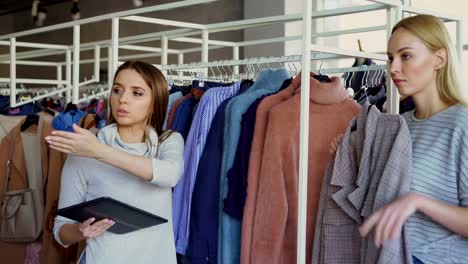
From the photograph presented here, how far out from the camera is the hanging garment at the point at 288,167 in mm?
2312

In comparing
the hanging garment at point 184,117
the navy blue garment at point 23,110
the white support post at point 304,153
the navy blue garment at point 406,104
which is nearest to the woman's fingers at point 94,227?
the white support post at point 304,153

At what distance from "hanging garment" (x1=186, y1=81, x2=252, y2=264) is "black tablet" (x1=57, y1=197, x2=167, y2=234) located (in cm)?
60

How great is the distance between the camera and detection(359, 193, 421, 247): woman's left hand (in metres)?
1.47

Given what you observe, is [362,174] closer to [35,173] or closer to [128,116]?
[128,116]

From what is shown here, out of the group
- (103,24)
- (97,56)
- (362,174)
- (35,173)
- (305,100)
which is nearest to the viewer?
(362,174)

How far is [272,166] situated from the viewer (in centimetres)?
232

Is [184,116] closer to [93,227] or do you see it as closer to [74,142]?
[93,227]

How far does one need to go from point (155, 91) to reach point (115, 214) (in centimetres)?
40

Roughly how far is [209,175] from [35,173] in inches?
52.6

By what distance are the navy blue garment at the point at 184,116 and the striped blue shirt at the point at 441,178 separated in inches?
45.7

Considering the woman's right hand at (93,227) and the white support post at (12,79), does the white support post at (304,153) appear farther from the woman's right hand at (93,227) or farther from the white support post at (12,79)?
the white support post at (12,79)

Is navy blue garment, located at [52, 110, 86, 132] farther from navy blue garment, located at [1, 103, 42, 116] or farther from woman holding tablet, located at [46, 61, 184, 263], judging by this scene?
woman holding tablet, located at [46, 61, 184, 263]

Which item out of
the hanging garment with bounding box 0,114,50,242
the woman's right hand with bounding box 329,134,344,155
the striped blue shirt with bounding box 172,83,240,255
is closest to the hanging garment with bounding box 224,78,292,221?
the striped blue shirt with bounding box 172,83,240,255

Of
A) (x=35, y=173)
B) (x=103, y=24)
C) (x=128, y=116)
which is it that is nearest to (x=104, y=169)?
(x=128, y=116)
